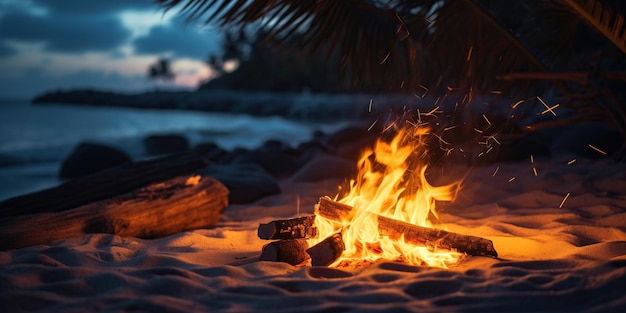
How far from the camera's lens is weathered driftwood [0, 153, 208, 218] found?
157 inches

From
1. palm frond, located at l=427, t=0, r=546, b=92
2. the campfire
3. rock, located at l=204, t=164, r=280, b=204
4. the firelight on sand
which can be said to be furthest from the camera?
rock, located at l=204, t=164, r=280, b=204

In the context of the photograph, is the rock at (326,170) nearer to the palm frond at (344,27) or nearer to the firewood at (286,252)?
the palm frond at (344,27)

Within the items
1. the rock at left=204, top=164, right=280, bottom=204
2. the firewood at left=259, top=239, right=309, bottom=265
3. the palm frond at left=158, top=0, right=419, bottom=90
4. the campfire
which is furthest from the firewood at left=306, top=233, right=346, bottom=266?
the rock at left=204, top=164, right=280, bottom=204

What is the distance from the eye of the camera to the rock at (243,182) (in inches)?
209

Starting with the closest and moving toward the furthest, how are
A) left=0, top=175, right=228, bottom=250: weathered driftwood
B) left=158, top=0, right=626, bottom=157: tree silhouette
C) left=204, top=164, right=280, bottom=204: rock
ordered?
left=0, top=175, right=228, bottom=250: weathered driftwood < left=158, top=0, right=626, bottom=157: tree silhouette < left=204, top=164, right=280, bottom=204: rock

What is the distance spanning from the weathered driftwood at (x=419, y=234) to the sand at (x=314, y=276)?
7 cm

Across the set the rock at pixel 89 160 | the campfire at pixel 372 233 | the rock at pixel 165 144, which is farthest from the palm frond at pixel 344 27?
the rock at pixel 165 144

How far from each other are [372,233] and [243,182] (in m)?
2.62

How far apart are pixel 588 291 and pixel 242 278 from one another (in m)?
1.49

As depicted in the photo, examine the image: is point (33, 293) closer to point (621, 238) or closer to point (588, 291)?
point (588, 291)

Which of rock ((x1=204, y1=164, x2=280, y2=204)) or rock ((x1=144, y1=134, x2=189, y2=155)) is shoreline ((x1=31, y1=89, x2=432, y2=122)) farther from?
rock ((x1=144, y1=134, x2=189, y2=155))

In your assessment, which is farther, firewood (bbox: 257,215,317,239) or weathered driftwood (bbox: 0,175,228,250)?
weathered driftwood (bbox: 0,175,228,250)

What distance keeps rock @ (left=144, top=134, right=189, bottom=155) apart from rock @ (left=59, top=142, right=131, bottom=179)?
325cm

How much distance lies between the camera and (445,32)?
459 cm
